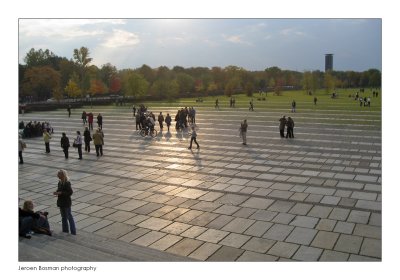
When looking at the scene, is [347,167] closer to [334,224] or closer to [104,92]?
[334,224]

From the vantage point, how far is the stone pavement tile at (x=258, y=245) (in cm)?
696

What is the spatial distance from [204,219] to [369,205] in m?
3.96

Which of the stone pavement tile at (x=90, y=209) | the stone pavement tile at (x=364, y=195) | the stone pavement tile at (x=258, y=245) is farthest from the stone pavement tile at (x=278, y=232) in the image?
the stone pavement tile at (x=90, y=209)

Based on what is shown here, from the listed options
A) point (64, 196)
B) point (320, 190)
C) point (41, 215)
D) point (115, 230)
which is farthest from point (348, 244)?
point (41, 215)

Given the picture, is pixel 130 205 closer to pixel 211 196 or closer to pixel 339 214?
pixel 211 196

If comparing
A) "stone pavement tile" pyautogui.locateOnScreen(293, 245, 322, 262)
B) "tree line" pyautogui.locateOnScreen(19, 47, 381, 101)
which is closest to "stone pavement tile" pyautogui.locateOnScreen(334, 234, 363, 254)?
"stone pavement tile" pyautogui.locateOnScreen(293, 245, 322, 262)

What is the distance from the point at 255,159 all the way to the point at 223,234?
7451mm

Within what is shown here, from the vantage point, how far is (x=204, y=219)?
856 centimetres

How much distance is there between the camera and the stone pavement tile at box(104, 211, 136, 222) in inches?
343

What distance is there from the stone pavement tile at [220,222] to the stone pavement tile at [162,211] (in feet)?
4.14

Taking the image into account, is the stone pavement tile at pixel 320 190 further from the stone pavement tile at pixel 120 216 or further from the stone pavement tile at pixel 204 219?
the stone pavement tile at pixel 120 216

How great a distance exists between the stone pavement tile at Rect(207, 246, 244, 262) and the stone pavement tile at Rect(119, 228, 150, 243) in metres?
1.73

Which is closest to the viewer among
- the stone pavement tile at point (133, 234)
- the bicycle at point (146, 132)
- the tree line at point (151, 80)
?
the stone pavement tile at point (133, 234)
